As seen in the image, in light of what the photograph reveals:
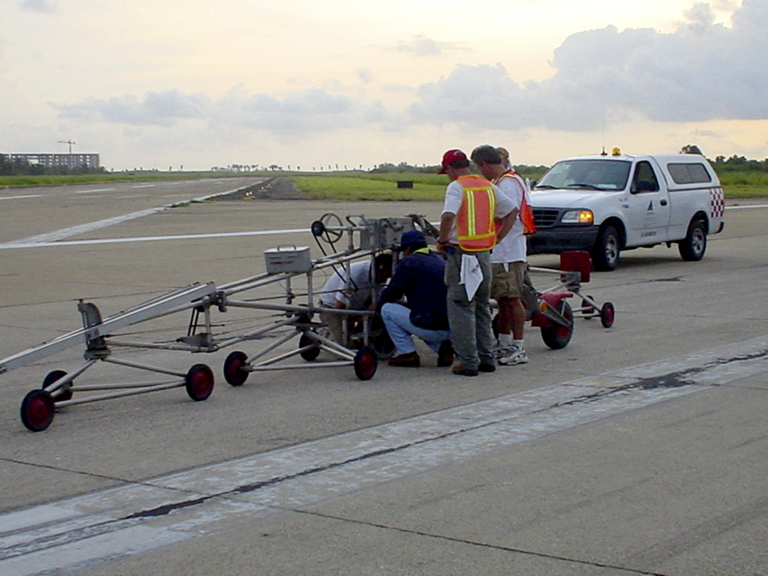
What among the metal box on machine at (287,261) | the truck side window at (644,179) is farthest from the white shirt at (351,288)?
the truck side window at (644,179)

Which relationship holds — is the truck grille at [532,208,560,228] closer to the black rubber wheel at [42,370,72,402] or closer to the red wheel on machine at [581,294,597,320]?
the red wheel on machine at [581,294,597,320]

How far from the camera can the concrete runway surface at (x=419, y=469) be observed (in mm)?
4344

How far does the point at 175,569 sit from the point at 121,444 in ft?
7.25

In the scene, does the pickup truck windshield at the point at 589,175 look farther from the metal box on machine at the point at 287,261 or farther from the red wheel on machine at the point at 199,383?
the red wheel on machine at the point at 199,383

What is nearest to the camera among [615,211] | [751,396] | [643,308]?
[751,396]

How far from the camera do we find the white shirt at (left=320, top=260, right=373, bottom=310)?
9.03 m

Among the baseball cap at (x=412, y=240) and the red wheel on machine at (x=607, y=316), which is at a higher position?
the baseball cap at (x=412, y=240)

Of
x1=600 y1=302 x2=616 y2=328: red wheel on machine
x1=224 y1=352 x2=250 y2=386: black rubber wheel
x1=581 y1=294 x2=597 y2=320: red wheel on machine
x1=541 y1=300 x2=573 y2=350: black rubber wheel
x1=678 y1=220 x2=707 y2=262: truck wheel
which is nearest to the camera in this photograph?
x1=224 y1=352 x2=250 y2=386: black rubber wheel

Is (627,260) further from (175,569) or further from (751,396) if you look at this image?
(175,569)

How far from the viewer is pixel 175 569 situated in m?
4.20

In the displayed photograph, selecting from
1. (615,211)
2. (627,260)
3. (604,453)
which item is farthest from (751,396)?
(627,260)

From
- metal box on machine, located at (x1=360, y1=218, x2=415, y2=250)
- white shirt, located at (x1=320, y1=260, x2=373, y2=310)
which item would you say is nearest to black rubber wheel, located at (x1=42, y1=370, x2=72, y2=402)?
white shirt, located at (x1=320, y1=260, x2=373, y2=310)

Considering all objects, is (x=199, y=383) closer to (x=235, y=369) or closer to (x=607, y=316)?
(x=235, y=369)

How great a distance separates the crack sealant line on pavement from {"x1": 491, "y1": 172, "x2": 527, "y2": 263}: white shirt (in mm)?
1505
